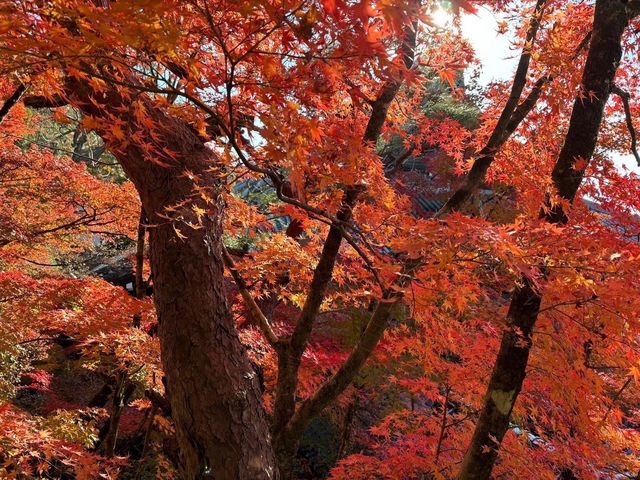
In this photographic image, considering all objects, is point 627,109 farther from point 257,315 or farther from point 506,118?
point 257,315

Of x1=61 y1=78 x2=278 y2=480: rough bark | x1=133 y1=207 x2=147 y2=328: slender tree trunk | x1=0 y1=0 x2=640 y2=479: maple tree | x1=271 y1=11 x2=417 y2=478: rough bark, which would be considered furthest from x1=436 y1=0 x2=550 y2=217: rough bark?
x1=133 y1=207 x2=147 y2=328: slender tree trunk

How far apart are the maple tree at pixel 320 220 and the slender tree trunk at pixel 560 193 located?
1 centimetres

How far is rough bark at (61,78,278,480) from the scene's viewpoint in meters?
2.54

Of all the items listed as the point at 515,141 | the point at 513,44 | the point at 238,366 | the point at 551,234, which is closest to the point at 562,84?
the point at 513,44

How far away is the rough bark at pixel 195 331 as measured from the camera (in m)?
2.54

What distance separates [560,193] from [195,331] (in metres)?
2.54

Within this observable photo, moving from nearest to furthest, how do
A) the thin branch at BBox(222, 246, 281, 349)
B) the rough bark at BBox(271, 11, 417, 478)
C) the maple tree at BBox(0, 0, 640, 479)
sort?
1. the maple tree at BBox(0, 0, 640, 479)
2. the rough bark at BBox(271, 11, 417, 478)
3. the thin branch at BBox(222, 246, 281, 349)

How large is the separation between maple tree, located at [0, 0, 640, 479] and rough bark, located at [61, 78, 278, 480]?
13 mm

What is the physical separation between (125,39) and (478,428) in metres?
3.02

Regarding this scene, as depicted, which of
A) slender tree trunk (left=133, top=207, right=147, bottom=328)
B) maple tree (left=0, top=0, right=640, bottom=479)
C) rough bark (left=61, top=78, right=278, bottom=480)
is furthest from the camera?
slender tree trunk (left=133, top=207, right=147, bottom=328)

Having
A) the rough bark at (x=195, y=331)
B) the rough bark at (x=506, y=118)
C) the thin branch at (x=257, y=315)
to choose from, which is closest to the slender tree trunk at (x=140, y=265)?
the thin branch at (x=257, y=315)

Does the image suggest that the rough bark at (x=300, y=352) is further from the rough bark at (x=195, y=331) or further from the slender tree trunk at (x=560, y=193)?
the slender tree trunk at (x=560, y=193)

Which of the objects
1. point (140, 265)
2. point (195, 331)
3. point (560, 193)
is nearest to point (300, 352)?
point (195, 331)

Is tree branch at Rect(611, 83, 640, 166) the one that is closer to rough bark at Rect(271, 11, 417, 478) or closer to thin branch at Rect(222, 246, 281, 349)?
rough bark at Rect(271, 11, 417, 478)
